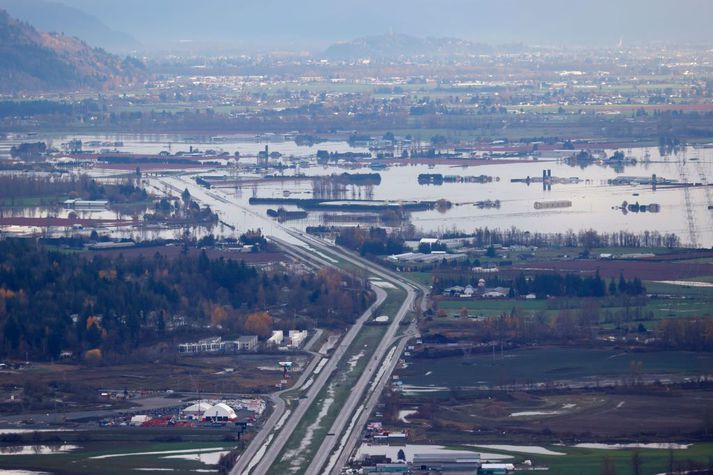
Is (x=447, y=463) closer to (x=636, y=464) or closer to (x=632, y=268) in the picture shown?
(x=636, y=464)

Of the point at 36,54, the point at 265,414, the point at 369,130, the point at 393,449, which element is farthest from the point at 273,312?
the point at 36,54

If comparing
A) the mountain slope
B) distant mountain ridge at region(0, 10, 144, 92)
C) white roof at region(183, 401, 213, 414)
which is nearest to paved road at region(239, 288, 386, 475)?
white roof at region(183, 401, 213, 414)

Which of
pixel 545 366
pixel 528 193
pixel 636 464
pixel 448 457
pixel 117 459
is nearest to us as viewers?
pixel 636 464

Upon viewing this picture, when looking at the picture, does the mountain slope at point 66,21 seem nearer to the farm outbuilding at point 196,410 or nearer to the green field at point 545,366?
the green field at point 545,366

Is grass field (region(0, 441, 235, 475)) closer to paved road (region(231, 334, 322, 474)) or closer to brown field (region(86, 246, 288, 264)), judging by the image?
paved road (region(231, 334, 322, 474))

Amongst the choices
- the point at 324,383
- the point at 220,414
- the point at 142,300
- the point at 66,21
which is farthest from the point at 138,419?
the point at 66,21

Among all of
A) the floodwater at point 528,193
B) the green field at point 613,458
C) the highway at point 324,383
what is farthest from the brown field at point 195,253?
the green field at point 613,458
